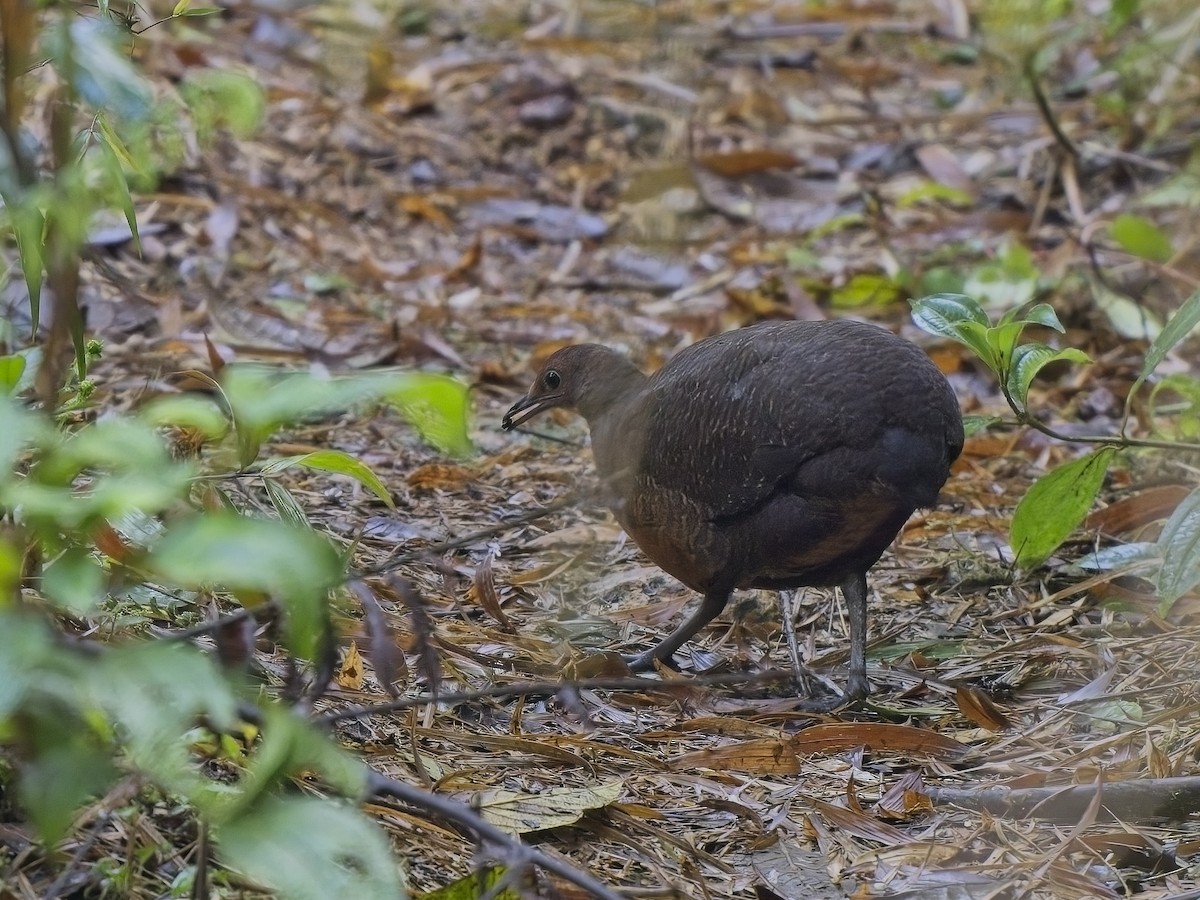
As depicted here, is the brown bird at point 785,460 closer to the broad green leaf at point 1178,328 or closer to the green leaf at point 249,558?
the broad green leaf at point 1178,328

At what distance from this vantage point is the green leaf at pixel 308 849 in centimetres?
163

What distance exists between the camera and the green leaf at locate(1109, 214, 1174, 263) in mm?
6238

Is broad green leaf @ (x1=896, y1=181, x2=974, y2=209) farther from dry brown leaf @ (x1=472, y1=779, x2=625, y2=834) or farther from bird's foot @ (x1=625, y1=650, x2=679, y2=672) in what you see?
dry brown leaf @ (x1=472, y1=779, x2=625, y2=834)

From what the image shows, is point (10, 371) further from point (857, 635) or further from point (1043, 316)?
point (857, 635)

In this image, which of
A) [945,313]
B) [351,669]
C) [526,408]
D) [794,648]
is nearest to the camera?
[351,669]

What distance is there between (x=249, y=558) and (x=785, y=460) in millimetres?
2540

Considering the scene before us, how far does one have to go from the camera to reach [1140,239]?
6.27 meters

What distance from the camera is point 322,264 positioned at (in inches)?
271

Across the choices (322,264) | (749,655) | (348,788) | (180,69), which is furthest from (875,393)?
(180,69)

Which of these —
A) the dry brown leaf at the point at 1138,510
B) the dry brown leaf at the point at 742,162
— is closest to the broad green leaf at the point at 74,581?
the dry brown leaf at the point at 1138,510

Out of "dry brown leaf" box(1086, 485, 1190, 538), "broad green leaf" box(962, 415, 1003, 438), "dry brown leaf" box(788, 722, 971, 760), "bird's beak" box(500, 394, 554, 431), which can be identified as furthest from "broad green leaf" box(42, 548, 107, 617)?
"dry brown leaf" box(1086, 485, 1190, 538)

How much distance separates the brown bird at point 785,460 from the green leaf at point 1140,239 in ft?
8.50

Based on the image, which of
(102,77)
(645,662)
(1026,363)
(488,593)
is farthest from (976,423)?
(102,77)

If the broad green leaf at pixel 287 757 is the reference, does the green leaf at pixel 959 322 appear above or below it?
below
